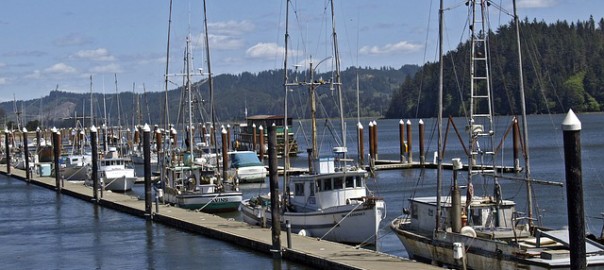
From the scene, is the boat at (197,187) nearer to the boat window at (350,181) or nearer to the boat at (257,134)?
the boat window at (350,181)

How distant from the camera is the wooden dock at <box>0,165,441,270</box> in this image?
31.7m

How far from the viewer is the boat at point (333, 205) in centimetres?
3944

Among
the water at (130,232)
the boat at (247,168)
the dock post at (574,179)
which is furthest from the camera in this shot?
the boat at (247,168)

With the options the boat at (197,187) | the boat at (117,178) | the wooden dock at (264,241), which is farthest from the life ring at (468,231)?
the boat at (117,178)

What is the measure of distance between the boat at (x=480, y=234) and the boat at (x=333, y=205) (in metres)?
1.88

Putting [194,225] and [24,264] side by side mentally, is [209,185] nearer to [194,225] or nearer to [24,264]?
[194,225]

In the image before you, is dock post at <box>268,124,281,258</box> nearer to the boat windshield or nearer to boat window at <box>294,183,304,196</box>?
boat window at <box>294,183,304,196</box>

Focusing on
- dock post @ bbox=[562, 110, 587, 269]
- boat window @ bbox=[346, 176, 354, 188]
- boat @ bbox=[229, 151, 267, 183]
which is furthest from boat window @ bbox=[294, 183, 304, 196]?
boat @ bbox=[229, 151, 267, 183]

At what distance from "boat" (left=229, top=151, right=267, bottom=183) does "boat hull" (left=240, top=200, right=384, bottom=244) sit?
131 feet

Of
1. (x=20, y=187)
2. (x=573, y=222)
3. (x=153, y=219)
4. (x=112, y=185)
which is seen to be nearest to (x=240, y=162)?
(x=112, y=185)

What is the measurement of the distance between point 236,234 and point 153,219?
1110cm

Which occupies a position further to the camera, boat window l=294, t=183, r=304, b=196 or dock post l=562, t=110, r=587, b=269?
boat window l=294, t=183, r=304, b=196

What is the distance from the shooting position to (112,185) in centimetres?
7738

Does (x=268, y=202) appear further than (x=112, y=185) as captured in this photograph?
No
